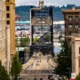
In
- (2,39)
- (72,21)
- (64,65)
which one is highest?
(72,21)

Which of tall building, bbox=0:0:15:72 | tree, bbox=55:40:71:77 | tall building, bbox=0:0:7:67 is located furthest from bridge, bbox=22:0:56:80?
tall building, bbox=0:0:7:67

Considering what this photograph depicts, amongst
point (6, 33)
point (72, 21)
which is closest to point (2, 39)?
point (6, 33)

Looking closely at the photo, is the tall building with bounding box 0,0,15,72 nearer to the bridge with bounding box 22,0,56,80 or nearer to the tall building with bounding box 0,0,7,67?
the tall building with bounding box 0,0,7,67

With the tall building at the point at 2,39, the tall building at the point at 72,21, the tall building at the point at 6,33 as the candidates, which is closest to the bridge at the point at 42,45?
the tall building at the point at 72,21

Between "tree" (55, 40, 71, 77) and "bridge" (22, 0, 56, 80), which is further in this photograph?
"bridge" (22, 0, 56, 80)

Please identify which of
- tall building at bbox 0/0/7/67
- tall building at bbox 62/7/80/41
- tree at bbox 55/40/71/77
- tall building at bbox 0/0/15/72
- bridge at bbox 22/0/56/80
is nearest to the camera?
tall building at bbox 0/0/7/67

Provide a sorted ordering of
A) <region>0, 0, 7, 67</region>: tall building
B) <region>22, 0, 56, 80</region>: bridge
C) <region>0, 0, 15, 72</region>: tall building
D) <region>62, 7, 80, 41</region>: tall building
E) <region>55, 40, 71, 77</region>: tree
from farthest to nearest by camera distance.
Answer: <region>22, 0, 56, 80</region>: bridge < <region>62, 7, 80, 41</region>: tall building < <region>55, 40, 71, 77</region>: tree < <region>0, 0, 15, 72</region>: tall building < <region>0, 0, 7, 67</region>: tall building

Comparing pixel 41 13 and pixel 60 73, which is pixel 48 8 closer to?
pixel 41 13

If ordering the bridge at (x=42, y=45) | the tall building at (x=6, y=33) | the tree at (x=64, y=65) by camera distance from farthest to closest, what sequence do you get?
1. the bridge at (x=42, y=45)
2. the tree at (x=64, y=65)
3. the tall building at (x=6, y=33)

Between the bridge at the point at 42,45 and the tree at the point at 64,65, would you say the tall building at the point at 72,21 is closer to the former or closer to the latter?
the bridge at the point at 42,45

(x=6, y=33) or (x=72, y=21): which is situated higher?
(x=72, y=21)

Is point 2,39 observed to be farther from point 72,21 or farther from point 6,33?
point 72,21

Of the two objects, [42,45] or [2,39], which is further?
[42,45]

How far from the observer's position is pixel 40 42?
4902 inches
